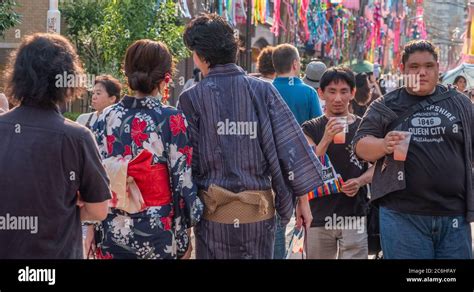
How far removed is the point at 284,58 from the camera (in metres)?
7.64

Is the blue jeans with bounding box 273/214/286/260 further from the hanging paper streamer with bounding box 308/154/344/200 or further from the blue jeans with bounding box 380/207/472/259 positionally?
the blue jeans with bounding box 380/207/472/259

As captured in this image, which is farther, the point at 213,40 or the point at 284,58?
the point at 284,58

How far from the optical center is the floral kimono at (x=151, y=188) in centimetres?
472

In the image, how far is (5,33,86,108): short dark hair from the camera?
13.1ft

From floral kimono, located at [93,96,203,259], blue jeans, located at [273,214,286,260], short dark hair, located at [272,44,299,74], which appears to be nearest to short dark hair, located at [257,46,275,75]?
short dark hair, located at [272,44,299,74]

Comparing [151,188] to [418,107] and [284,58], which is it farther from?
[284,58]

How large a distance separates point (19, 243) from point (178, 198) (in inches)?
41.6

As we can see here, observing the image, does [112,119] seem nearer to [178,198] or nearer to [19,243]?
[178,198]

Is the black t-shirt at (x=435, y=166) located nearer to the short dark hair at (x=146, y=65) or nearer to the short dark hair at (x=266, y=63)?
the short dark hair at (x=146, y=65)

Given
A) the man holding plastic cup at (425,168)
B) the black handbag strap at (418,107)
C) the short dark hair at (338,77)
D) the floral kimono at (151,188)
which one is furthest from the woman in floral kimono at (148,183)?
the short dark hair at (338,77)

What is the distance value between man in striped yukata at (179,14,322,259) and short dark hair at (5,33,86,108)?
1.04 m

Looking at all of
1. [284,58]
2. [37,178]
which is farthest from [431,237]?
[284,58]

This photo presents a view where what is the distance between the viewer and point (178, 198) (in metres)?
4.74

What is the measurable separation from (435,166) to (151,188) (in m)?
1.69
